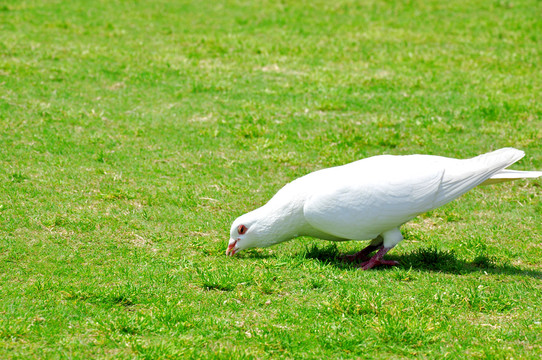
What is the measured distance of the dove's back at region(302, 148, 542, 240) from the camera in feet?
20.8

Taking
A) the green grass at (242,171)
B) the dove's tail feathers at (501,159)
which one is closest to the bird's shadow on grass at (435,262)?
the green grass at (242,171)

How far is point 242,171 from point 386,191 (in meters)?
3.34

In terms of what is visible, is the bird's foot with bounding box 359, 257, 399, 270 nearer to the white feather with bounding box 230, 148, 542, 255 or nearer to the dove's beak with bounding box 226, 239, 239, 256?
the white feather with bounding box 230, 148, 542, 255

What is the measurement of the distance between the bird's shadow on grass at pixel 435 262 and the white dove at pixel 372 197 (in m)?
0.23

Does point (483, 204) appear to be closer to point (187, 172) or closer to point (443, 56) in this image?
point (187, 172)

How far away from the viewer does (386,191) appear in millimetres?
6344

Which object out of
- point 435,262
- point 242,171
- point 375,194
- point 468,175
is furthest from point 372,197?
point 242,171

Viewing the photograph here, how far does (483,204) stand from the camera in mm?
8656

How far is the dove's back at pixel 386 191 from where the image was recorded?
20.8 ft

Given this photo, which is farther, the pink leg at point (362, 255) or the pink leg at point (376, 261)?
the pink leg at point (362, 255)

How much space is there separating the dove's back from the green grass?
0.52 metres

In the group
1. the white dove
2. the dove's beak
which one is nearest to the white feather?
the white dove

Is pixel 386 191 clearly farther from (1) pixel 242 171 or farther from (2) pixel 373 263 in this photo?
(1) pixel 242 171

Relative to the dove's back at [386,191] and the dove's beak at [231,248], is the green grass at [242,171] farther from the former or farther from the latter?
the dove's back at [386,191]
